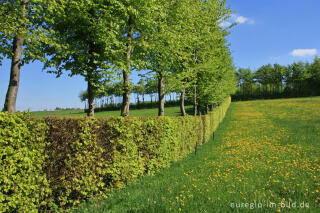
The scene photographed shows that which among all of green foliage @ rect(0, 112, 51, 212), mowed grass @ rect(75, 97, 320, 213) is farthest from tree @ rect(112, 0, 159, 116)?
green foliage @ rect(0, 112, 51, 212)

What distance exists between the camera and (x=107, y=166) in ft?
17.5

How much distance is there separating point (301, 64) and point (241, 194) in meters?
98.2

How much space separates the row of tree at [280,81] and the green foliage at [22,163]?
89.2 metres

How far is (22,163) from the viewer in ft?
12.5

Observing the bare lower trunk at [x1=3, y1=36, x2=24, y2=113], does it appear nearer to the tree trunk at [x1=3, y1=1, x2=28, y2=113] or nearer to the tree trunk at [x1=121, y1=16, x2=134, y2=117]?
the tree trunk at [x1=3, y1=1, x2=28, y2=113]

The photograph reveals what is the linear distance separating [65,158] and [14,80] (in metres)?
6.63


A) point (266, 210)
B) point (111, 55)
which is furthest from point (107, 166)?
point (111, 55)

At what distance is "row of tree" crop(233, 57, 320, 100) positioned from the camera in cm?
7731

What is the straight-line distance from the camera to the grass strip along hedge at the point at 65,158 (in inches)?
145

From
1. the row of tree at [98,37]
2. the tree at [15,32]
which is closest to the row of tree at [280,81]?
the row of tree at [98,37]

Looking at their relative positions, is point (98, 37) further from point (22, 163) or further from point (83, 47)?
point (22, 163)

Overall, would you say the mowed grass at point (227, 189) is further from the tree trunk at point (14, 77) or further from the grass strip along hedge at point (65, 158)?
the tree trunk at point (14, 77)

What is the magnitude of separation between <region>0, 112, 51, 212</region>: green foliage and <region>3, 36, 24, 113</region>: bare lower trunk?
589 cm

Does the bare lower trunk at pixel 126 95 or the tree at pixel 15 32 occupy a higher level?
the tree at pixel 15 32
